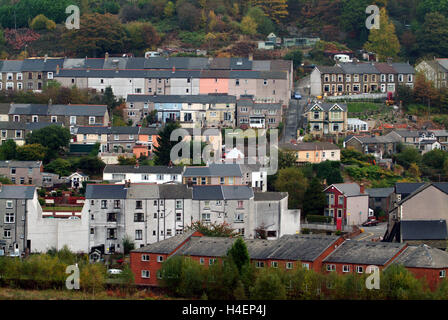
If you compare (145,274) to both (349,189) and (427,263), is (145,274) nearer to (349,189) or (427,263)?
(427,263)

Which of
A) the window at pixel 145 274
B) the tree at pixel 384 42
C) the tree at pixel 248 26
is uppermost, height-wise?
the tree at pixel 248 26

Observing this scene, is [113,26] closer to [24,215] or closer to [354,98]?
[354,98]

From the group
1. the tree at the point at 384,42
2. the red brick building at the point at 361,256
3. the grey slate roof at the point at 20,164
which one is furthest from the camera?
the tree at the point at 384,42

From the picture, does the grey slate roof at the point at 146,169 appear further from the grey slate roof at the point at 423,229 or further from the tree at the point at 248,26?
the tree at the point at 248,26

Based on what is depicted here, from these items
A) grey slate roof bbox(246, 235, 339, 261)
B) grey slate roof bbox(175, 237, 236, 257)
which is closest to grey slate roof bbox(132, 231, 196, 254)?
grey slate roof bbox(175, 237, 236, 257)

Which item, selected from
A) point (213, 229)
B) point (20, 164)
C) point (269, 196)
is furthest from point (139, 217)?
point (20, 164)

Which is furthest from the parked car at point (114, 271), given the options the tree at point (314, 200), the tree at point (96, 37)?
the tree at point (96, 37)
